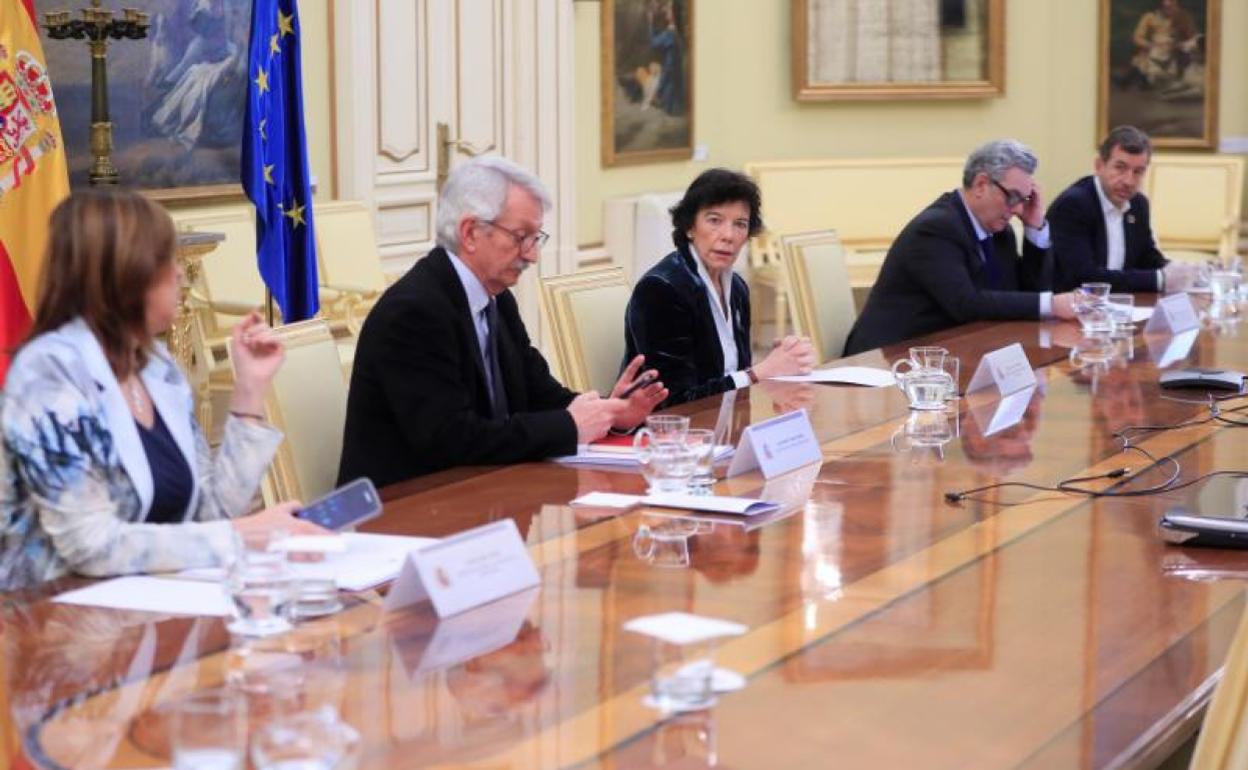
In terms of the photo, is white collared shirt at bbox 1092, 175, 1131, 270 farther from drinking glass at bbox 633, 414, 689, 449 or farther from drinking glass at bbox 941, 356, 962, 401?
drinking glass at bbox 633, 414, 689, 449

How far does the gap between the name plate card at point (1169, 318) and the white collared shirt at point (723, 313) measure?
142cm

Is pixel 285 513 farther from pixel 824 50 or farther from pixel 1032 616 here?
pixel 824 50

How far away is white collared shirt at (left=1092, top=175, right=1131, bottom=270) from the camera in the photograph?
7.26m

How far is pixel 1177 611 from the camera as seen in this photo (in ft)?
8.55

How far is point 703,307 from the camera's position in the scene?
4.96 meters

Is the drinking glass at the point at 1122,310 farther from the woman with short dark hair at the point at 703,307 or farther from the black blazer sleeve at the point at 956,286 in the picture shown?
the woman with short dark hair at the point at 703,307

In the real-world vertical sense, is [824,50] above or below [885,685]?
above

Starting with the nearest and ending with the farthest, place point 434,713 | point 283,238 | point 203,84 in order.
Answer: point 434,713, point 283,238, point 203,84

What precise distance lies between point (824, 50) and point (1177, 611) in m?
9.00

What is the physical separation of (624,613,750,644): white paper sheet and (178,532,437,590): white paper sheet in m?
0.36

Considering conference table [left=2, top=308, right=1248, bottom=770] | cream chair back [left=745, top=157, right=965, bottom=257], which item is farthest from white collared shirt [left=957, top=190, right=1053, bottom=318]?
cream chair back [left=745, top=157, right=965, bottom=257]

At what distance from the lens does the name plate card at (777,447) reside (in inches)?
139

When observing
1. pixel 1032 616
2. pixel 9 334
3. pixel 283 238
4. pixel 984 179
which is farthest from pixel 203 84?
pixel 1032 616

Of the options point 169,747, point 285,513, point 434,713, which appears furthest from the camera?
point 285,513
